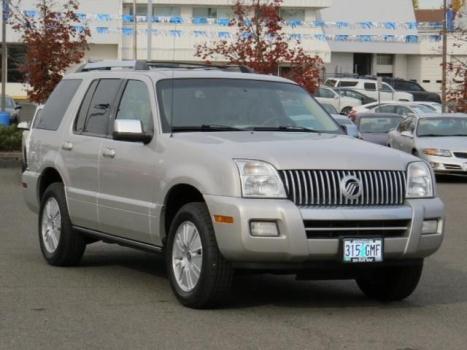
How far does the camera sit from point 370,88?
5975cm

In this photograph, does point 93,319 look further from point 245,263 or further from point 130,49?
point 130,49

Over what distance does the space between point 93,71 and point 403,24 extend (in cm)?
6744

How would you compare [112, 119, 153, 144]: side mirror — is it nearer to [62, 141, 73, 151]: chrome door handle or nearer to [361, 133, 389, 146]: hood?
[62, 141, 73, 151]: chrome door handle

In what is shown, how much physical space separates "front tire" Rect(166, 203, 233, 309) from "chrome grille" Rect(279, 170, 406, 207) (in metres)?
0.70

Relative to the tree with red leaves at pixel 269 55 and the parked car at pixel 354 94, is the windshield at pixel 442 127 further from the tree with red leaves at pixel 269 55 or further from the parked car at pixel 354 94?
the parked car at pixel 354 94

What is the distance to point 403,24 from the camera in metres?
76.4

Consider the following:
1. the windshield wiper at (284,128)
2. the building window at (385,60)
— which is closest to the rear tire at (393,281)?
the windshield wiper at (284,128)

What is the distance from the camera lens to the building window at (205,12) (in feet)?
223

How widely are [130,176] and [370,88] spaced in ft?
168

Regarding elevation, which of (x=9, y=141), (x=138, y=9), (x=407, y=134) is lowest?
(x=9, y=141)

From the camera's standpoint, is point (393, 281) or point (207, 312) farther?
point (393, 281)

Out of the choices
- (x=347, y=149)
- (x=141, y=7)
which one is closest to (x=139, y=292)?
(x=347, y=149)

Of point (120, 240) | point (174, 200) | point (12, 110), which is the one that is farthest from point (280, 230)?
point (12, 110)

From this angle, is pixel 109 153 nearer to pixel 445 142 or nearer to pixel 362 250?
pixel 362 250
